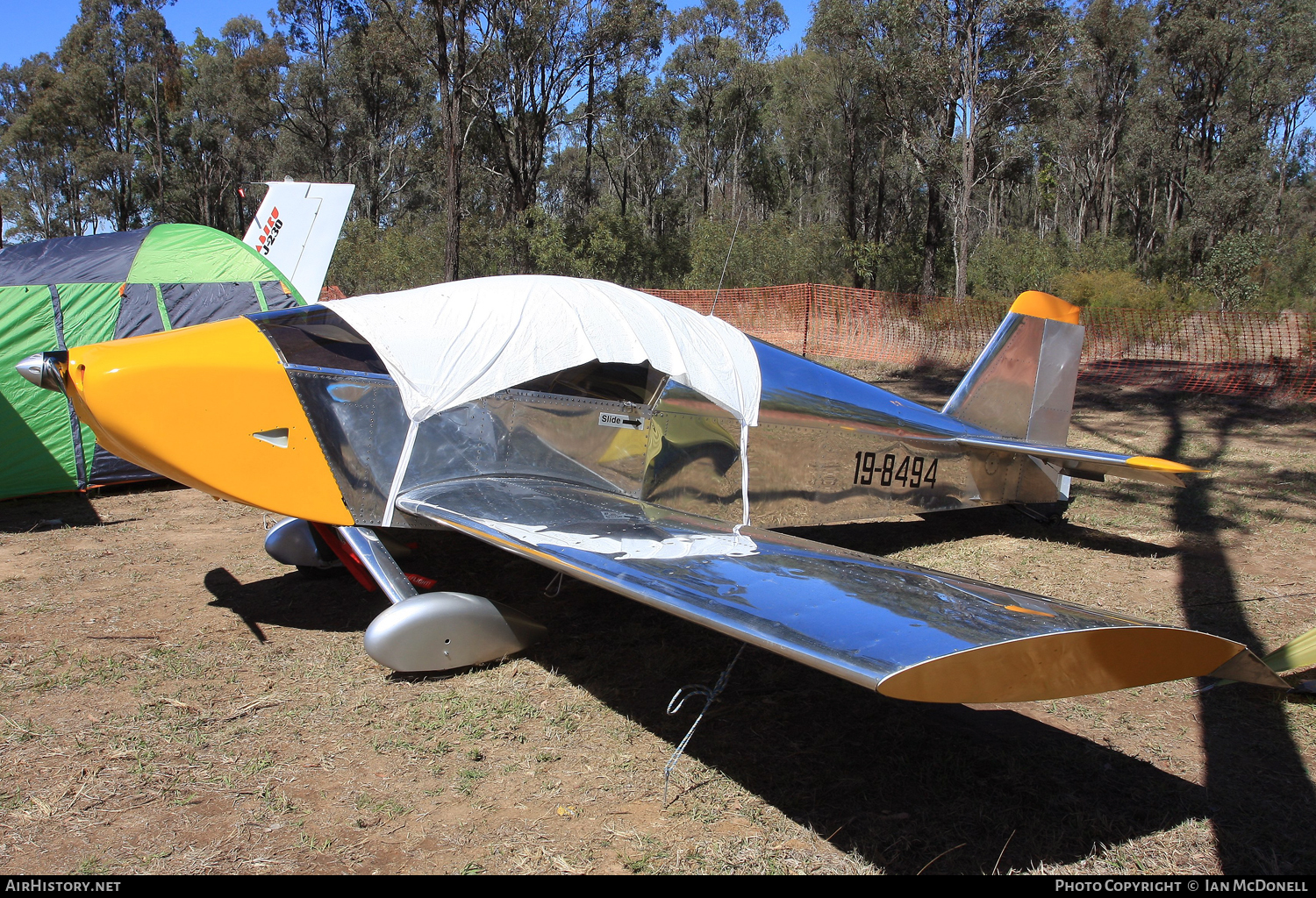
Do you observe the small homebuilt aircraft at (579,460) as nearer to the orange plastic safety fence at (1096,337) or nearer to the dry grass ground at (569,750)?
the dry grass ground at (569,750)

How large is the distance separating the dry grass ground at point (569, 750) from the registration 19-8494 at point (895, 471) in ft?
2.65

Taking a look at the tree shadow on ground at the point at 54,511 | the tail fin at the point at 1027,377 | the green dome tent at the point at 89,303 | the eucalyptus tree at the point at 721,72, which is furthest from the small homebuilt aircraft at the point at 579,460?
the eucalyptus tree at the point at 721,72

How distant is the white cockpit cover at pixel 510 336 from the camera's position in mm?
4086

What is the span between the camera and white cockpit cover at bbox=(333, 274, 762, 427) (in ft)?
13.4

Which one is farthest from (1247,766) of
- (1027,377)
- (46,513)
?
(46,513)

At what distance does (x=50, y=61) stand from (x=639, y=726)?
62333mm

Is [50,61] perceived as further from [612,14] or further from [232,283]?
[232,283]

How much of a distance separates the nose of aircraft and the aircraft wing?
57 centimetres

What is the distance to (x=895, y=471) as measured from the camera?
557cm

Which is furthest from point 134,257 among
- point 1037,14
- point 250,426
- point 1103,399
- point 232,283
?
point 1037,14

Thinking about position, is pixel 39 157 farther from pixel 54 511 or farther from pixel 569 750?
pixel 569 750

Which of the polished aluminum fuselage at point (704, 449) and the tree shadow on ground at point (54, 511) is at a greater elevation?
the polished aluminum fuselage at point (704, 449)

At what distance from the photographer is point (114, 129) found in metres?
46.2

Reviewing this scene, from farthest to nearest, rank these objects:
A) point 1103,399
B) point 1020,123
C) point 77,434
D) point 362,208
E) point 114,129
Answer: point 362,208
point 114,129
point 1020,123
point 1103,399
point 77,434
